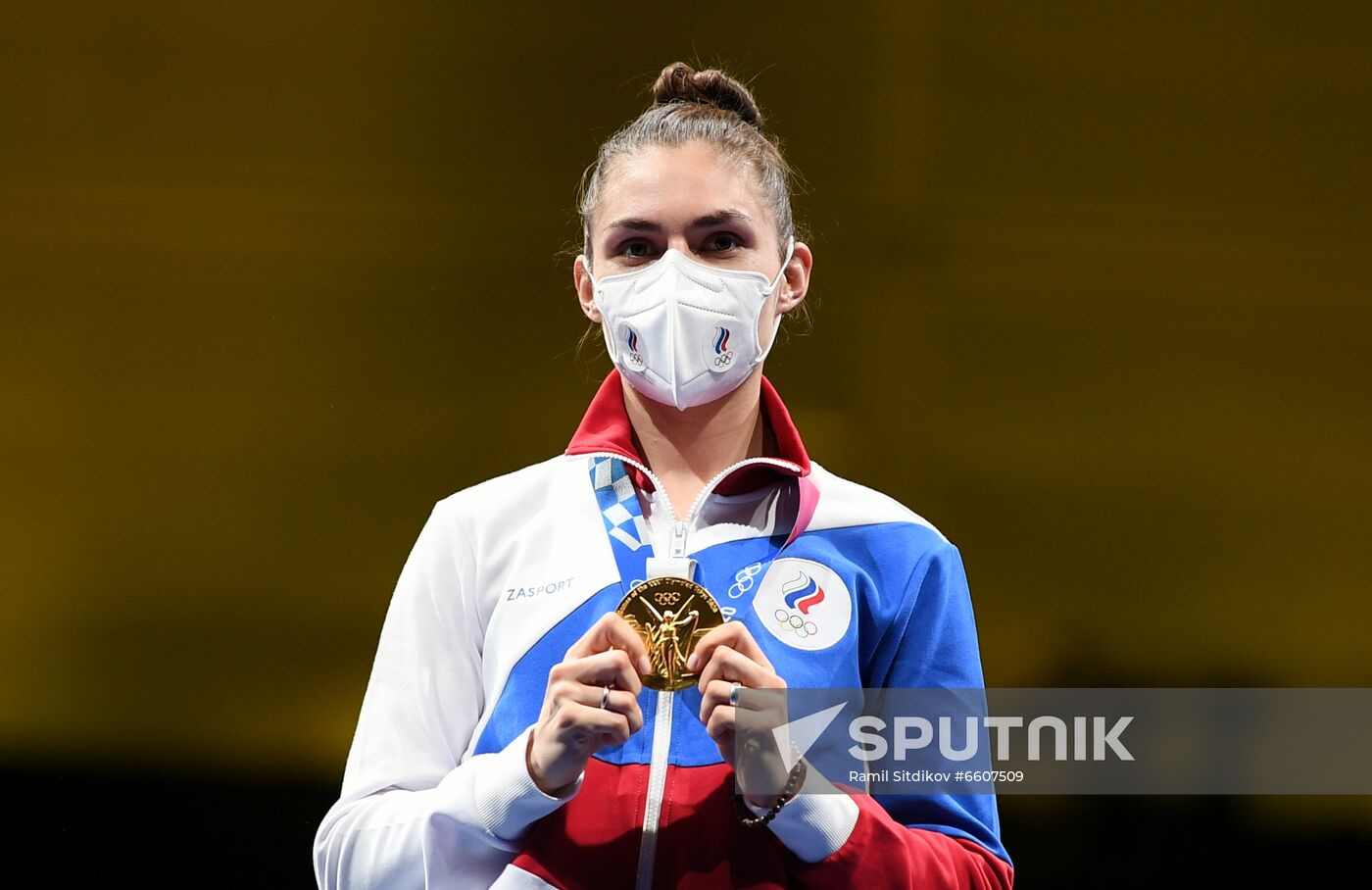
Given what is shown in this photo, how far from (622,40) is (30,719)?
171cm

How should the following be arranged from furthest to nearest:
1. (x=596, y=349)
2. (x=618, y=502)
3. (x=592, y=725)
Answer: (x=596, y=349)
(x=618, y=502)
(x=592, y=725)

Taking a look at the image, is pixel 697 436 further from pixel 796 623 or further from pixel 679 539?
pixel 796 623

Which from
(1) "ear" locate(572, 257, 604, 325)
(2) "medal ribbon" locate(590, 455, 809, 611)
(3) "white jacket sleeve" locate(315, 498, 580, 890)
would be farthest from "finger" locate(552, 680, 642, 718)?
(1) "ear" locate(572, 257, 604, 325)

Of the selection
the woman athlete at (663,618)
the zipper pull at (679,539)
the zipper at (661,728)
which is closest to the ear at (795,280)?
the woman athlete at (663,618)

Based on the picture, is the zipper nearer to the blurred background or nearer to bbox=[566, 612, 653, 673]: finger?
bbox=[566, 612, 653, 673]: finger

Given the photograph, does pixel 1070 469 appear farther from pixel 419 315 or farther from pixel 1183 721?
pixel 419 315

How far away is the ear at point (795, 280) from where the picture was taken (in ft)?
6.22

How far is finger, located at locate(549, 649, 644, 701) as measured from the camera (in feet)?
4.59

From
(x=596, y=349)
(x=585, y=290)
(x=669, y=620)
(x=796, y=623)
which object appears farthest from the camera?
(x=596, y=349)

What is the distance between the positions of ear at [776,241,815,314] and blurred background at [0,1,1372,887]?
0.75 metres

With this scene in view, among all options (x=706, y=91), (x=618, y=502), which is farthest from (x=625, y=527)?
(x=706, y=91)

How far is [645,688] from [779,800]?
8.4 inches

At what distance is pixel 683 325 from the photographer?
5.71 ft

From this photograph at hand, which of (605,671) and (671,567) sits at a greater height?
(671,567)
